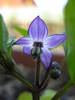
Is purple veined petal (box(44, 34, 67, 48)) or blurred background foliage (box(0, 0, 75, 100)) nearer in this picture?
purple veined petal (box(44, 34, 67, 48))

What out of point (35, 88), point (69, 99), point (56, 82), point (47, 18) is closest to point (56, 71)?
point (35, 88)

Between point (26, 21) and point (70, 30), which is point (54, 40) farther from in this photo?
point (26, 21)

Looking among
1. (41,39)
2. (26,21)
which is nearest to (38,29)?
(41,39)

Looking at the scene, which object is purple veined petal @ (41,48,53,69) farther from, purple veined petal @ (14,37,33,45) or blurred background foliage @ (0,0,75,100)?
blurred background foliage @ (0,0,75,100)

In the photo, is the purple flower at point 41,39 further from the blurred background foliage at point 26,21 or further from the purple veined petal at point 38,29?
the blurred background foliage at point 26,21

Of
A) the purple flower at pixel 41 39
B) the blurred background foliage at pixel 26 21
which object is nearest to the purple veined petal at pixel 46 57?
the purple flower at pixel 41 39

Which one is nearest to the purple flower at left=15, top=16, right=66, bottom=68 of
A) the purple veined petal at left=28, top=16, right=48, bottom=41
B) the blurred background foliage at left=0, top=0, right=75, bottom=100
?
the purple veined petal at left=28, top=16, right=48, bottom=41

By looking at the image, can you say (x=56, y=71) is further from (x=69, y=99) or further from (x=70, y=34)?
(x=69, y=99)
